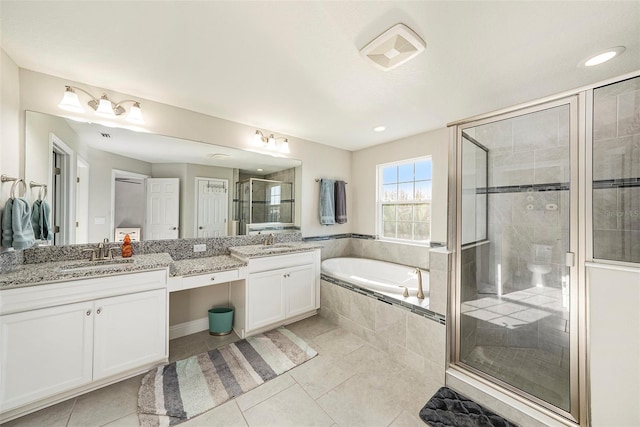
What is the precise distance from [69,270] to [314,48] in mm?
2302

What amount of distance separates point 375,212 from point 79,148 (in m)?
3.51

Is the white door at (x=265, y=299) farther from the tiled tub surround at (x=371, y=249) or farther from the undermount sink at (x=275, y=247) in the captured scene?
the tiled tub surround at (x=371, y=249)

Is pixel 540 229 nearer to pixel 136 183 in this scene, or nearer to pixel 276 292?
pixel 276 292

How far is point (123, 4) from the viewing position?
1246 millimetres

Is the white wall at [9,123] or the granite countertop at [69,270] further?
the white wall at [9,123]

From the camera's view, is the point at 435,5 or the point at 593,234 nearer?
the point at 435,5

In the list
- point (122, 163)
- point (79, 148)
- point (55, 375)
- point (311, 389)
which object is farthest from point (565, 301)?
point (79, 148)

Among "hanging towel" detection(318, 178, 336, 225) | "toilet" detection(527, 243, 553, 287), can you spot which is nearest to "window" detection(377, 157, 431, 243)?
"hanging towel" detection(318, 178, 336, 225)

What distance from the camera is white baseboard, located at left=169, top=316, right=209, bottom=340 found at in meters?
2.48

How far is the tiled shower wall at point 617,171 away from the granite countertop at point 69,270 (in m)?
3.01

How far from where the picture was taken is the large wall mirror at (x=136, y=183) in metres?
1.93

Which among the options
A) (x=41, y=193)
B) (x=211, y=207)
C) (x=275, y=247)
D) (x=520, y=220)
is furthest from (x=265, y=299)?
(x=520, y=220)

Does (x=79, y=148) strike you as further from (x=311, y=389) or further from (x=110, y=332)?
(x=311, y=389)

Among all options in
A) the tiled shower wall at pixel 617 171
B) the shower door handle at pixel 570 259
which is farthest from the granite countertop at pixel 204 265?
the tiled shower wall at pixel 617 171
